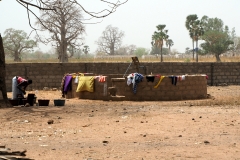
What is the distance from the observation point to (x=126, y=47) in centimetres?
11956

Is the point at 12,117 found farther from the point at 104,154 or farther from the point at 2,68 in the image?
the point at 104,154

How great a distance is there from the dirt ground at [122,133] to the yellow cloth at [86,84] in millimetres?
3876

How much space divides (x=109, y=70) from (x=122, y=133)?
49.0 feet

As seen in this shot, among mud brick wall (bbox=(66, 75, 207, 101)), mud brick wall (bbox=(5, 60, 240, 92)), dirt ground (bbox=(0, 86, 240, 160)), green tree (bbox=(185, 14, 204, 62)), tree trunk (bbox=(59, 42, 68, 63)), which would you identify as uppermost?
green tree (bbox=(185, 14, 204, 62))

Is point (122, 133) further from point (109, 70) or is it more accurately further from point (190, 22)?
point (190, 22)

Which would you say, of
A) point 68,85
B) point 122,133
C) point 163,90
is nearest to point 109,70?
point 68,85

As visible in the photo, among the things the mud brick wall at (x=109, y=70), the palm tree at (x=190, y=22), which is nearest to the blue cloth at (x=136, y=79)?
the mud brick wall at (x=109, y=70)

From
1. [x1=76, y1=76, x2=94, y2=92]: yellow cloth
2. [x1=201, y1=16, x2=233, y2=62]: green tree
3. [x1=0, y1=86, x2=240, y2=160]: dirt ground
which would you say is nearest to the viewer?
[x1=0, y1=86, x2=240, y2=160]: dirt ground

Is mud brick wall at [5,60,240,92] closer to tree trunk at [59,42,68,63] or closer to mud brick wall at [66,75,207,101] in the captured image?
mud brick wall at [66,75,207,101]

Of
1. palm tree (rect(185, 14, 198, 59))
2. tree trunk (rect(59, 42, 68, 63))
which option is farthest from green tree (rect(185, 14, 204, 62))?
tree trunk (rect(59, 42, 68, 63))

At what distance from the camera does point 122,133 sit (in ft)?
28.1

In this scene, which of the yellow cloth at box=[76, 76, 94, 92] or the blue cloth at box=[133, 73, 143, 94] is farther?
the yellow cloth at box=[76, 76, 94, 92]

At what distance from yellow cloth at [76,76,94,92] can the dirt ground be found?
3876 millimetres

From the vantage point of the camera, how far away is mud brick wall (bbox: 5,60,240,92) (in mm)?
22091
